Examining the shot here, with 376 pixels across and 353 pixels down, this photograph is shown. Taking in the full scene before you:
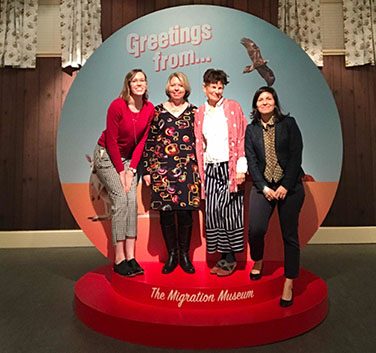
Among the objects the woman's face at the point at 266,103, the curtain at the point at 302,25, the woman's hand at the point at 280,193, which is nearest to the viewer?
the woman's hand at the point at 280,193

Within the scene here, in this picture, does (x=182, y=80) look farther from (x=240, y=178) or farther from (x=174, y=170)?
(x=240, y=178)

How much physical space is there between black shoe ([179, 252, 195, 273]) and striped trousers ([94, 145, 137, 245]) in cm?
34

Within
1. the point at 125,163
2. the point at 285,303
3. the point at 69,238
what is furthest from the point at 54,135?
the point at 285,303

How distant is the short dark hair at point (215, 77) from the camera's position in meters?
2.35

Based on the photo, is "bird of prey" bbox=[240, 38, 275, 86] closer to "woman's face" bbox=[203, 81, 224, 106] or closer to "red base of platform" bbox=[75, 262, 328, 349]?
"woman's face" bbox=[203, 81, 224, 106]

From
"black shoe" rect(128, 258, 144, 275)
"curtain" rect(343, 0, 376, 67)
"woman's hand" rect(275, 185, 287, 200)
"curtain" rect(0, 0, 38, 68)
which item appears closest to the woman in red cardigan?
"black shoe" rect(128, 258, 144, 275)

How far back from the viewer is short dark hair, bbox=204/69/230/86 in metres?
2.35

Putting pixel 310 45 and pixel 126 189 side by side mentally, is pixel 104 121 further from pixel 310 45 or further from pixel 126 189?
pixel 310 45

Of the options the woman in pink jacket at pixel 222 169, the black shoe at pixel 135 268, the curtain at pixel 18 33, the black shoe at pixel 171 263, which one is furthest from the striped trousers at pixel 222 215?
the curtain at pixel 18 33

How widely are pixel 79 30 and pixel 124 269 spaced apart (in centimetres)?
339

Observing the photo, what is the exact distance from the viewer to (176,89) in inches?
93.8

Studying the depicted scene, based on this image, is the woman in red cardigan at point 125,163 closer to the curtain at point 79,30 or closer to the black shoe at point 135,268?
the black shoe at point 135,268

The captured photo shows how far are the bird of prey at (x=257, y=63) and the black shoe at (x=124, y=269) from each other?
156 cm

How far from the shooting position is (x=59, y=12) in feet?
15.3
